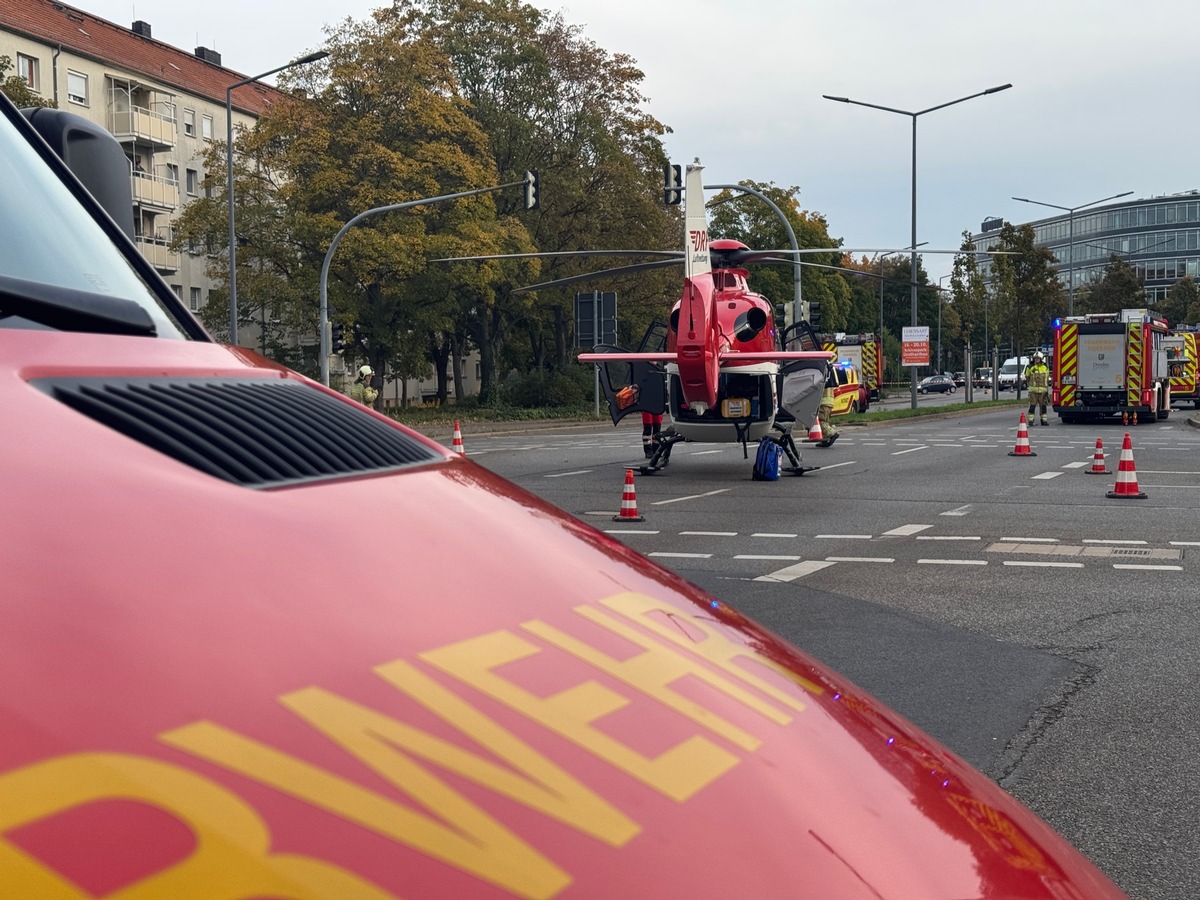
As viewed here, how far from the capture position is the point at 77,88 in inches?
2283

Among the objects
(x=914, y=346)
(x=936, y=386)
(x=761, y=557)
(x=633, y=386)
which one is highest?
(x=914, y=346)

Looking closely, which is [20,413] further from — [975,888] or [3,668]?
[975,888]

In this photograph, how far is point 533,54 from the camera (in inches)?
2002

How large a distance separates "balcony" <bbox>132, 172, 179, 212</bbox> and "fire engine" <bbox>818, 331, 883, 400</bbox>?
30257mm

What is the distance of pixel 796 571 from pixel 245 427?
8462mm

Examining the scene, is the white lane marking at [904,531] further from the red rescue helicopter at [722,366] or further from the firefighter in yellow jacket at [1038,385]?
the firefighter in yellow jacket at [1038,385]

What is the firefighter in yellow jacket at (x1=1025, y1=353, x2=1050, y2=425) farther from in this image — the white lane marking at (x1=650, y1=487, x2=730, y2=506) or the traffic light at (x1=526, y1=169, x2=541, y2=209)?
the white lane marking at (x1=650, y1=487, x2=730, y2=506)

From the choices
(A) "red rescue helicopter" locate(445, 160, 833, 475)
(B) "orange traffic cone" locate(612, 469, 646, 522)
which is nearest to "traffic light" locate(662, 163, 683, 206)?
(A) "red rescue helicopter" locate(445, 160, 833, 475)

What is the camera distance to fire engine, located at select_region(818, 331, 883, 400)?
200 feet

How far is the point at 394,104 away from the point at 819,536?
37494mm

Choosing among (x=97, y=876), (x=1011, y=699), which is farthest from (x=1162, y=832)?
(x=97, y=876)

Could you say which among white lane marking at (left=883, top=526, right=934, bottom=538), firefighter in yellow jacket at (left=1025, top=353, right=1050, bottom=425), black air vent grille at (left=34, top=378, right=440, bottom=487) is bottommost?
white lane marking at (left=883, top=526, right=934, bottom=538)

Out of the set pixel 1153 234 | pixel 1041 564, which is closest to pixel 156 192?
pixel 1041 564

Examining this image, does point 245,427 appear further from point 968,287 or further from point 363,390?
point 968,287
